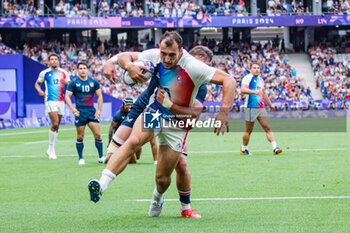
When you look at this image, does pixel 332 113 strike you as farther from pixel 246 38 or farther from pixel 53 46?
pixel 53 46

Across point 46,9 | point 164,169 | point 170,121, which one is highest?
point 46,9

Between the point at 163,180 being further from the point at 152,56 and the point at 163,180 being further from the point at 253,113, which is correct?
the point at 253,113

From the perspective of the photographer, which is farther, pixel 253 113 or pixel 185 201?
pixel 253 113

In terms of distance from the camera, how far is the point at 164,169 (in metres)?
7.08

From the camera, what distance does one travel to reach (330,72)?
52.1m

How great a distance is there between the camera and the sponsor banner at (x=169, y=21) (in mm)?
47969

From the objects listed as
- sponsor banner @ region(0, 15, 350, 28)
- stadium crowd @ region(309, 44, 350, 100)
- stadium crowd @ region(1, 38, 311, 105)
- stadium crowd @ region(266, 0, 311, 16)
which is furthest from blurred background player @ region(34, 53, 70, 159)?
stadium crowd @ region(266, 0, 311, 16)

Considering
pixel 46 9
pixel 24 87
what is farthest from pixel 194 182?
pixel 46 9

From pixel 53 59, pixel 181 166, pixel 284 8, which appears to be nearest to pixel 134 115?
pixel 181 166

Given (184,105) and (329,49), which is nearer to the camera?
(184,105)

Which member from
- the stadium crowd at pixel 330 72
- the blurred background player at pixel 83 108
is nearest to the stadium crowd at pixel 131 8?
the stadium crowd at pixel 330 72

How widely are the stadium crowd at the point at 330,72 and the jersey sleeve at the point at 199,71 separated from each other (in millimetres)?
42325

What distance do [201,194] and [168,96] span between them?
8.66 ft

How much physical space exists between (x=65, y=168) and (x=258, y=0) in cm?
4767
